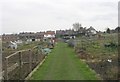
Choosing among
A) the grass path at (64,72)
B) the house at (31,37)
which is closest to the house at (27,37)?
the house at (31,37)

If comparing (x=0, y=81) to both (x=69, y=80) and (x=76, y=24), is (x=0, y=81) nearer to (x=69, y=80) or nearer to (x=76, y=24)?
(x=69, y=80)

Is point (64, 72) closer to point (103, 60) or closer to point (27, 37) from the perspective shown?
point (103, 60)

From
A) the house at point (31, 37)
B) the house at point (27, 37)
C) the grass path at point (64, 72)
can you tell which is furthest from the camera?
the house at point (27, 37)

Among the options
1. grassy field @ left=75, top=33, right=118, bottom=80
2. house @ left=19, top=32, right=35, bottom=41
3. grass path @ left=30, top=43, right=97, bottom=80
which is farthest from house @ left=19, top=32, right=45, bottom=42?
grass path @ left=30, top=43, right=97, bottom=80

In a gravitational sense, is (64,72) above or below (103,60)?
above

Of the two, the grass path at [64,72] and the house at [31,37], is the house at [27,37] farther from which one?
the grass path at [64,72]

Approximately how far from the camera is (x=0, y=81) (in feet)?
38.6

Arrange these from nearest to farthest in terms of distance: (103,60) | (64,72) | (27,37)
A: 1. (64,72)
2. (103,60)
3. (27,37)

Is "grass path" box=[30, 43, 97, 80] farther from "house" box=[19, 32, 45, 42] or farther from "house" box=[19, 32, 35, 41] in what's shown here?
"house" box=[19, 32, 35, 41]

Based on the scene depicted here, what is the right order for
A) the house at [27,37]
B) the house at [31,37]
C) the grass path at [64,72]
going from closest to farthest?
the grass path at [64,72]
the house at [31,37]
the house at [27,37]

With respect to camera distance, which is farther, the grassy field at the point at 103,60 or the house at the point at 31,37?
the house at the point at 31,37

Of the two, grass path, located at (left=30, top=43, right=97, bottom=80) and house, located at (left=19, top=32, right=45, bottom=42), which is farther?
house, located at (left=19, top=32, right=45, bottom=42)

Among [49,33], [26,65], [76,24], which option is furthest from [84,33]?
[26,65]

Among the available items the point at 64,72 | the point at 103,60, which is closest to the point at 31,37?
the point at 103,60
